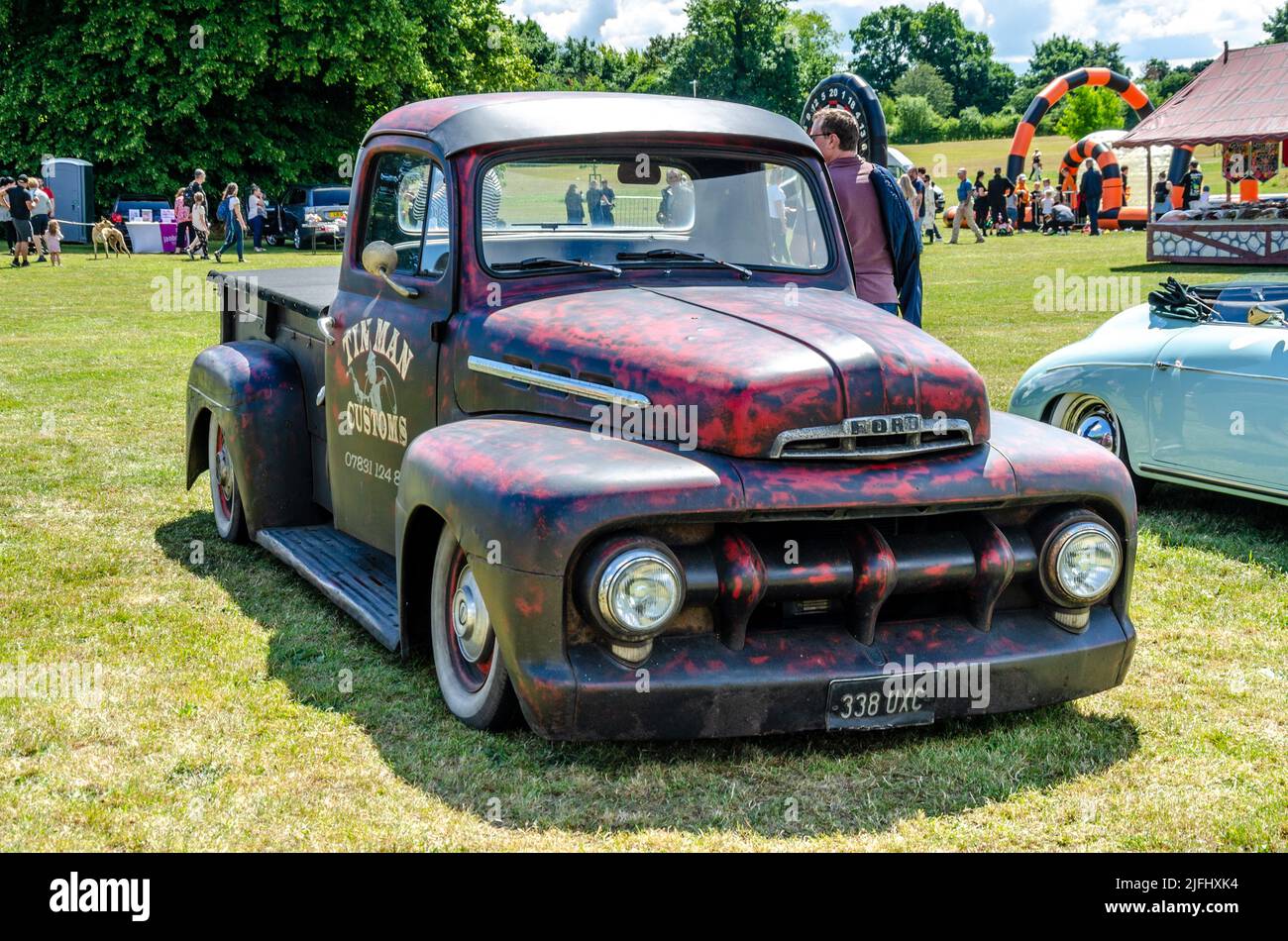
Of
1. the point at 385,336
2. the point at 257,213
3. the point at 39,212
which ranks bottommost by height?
the point at 385,336

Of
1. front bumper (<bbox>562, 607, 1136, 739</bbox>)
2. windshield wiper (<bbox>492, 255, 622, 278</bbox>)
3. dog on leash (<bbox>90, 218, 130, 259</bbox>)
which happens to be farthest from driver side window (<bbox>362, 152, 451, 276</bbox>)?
dog on leash (<bbox>90, 218, 130, 259</bbox>)

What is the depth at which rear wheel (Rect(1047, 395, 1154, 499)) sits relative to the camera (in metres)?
7.65

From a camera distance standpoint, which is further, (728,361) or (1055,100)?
(1055,100)

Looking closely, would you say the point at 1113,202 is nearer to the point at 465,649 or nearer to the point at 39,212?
the point at 39,212

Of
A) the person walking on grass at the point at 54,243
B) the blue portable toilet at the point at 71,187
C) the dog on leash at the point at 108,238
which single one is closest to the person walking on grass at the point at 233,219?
the person walking on grass at the point at 54,243

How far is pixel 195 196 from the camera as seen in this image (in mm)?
30281

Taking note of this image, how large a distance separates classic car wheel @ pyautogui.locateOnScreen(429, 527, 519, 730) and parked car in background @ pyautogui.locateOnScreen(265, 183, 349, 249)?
26948 millimetres

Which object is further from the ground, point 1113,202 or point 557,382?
point 1113,202

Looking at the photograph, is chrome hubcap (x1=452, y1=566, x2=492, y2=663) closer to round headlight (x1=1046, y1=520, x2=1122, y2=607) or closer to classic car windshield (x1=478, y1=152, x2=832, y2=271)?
classic car windshield (x1=478, y1=152, x2=832, y2=271)

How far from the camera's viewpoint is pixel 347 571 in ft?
19.0

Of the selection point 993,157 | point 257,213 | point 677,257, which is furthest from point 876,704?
point 993,157

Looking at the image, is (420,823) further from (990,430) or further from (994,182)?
(994,182)

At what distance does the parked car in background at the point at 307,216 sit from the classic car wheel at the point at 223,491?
24.1 metres

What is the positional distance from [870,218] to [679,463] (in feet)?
10.2
